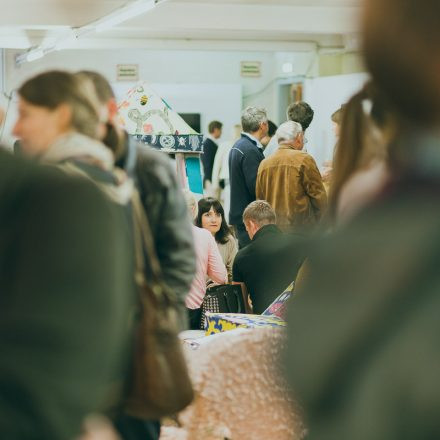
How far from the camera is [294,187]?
20.0 feet

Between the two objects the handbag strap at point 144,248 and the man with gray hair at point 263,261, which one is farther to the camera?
the man with gray hair at point 263,261

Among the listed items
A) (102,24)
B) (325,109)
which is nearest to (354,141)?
(102,24)

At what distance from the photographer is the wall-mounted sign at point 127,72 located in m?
15.2

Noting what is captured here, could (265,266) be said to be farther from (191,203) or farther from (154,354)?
(154,354)

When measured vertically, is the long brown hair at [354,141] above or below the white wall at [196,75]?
above

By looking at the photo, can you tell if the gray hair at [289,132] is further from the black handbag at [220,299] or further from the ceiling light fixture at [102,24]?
the ceiling light fixture at [102,24]

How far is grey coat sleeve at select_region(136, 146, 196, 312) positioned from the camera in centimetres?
219

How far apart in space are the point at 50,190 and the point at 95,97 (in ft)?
2.70

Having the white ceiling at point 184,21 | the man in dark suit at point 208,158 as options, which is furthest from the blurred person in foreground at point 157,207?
the man in dark suit at point 208,158

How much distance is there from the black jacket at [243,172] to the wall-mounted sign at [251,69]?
29.8 feet

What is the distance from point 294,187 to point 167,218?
3938mm

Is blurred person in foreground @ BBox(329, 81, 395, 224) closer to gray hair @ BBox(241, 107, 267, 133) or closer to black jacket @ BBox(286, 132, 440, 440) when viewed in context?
black jacket @ BBox(286, 132, 440, 440)

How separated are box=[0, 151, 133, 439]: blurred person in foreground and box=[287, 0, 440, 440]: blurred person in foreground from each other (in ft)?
1.29

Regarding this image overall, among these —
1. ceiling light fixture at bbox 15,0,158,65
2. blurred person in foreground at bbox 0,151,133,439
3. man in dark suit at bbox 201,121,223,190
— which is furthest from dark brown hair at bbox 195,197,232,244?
man in dark suit at bbox 201,121,223,190
